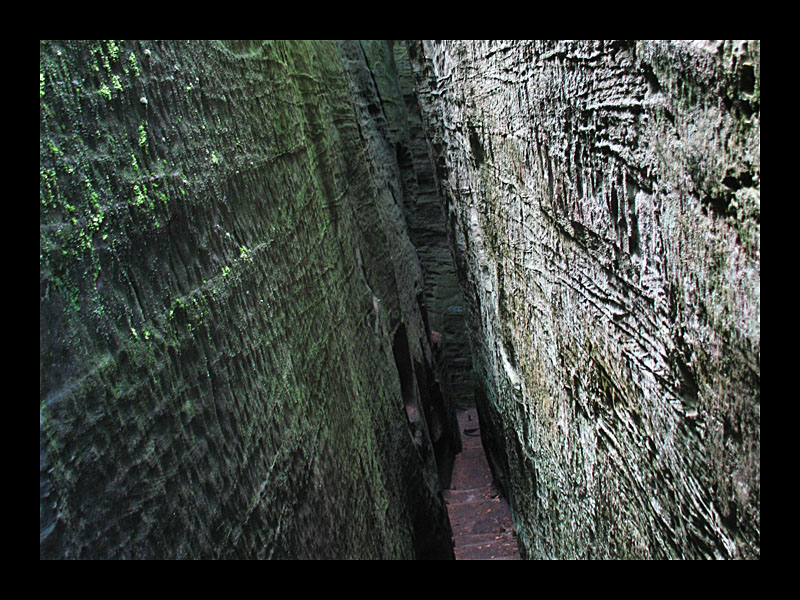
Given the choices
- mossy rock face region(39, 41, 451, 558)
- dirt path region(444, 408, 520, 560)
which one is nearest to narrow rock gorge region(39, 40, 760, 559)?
mossy rock face region(39, 41, 451, 558)

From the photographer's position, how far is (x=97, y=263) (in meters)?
0.90

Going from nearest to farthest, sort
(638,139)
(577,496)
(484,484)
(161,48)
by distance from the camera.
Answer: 1. (638,139)
2. (161,48)
3. (577,496)
4. (484,484)

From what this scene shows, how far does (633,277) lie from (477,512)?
370 centimetres

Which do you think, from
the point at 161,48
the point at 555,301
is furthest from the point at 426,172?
the point at 161,48

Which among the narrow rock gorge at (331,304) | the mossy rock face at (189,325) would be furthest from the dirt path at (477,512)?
the mossy rock face at (189,325)

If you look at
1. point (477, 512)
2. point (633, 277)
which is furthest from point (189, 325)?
point (477, 512)

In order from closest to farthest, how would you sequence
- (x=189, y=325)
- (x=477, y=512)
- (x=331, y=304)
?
(x=189, y=325), (x=331, y=304), (x=477, y=512)

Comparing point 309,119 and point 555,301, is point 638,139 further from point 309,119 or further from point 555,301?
point 309,119

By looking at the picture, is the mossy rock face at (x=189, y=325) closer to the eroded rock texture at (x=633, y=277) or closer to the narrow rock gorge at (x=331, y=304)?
the narrow rock gorge at (x=331, y=304)

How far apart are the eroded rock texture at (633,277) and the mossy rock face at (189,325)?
0.68 metres

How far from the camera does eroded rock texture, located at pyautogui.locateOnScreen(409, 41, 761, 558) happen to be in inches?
30.5

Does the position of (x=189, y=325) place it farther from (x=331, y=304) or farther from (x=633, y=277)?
(x=331, y=304)

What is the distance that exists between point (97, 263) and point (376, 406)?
1757 mm

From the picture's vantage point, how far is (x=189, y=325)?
44.0 inches
